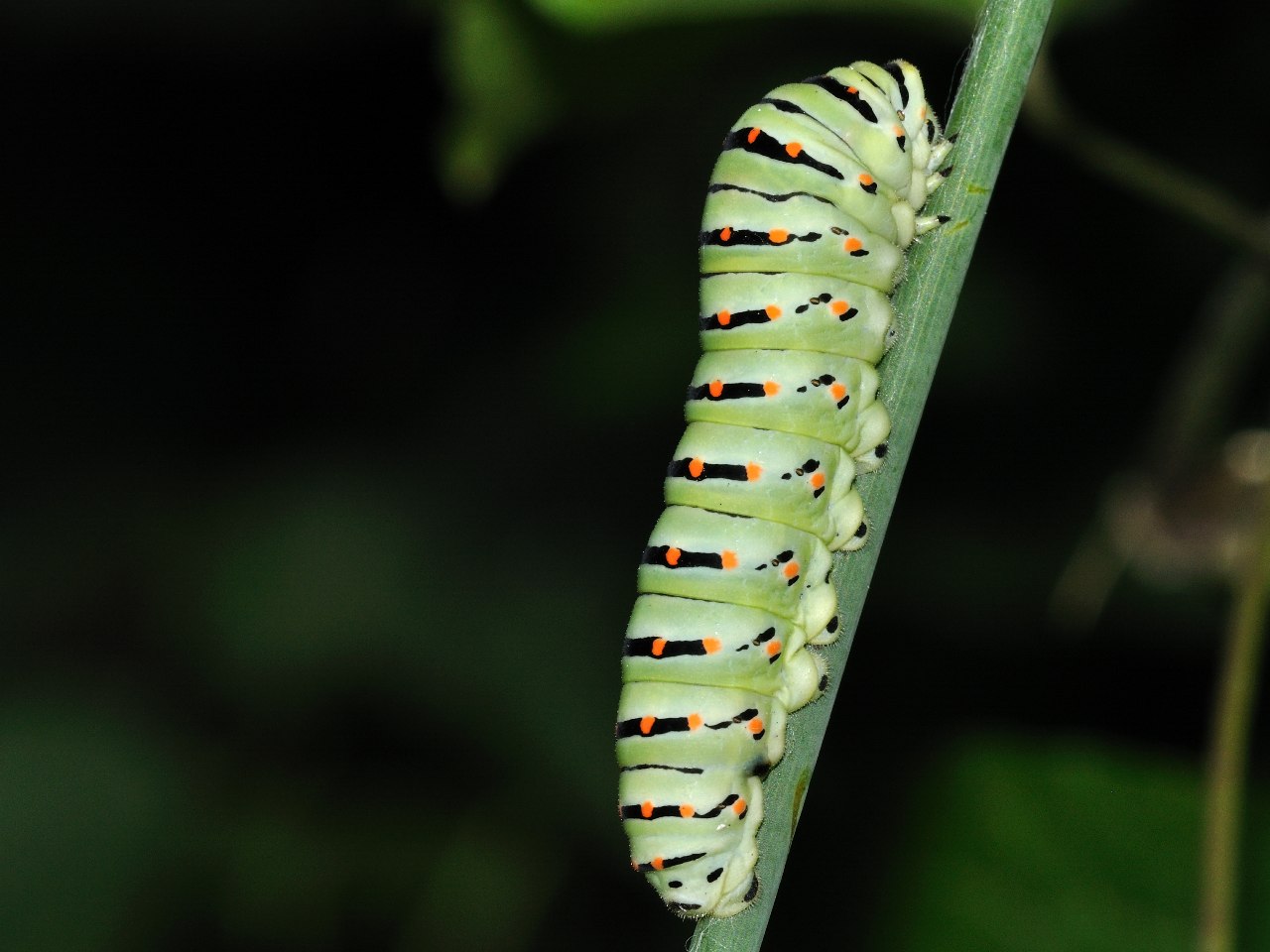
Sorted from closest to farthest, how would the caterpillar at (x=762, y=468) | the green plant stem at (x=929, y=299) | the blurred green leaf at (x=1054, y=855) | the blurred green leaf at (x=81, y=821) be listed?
1. the green plant stem at (x=929, y=299)
2. the caterpillar at (x=762, y=468)
3. the blurred green leaf at (x=1054, y=855)
4. the blurred green leaf at (x=81, y=821)

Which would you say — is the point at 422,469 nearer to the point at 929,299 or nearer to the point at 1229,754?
the point at 1229,754

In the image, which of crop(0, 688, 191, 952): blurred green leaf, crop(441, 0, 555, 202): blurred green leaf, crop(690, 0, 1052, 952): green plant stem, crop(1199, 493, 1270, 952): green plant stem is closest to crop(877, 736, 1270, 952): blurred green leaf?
crop(1199, 493, 1270, 952): green plant stem

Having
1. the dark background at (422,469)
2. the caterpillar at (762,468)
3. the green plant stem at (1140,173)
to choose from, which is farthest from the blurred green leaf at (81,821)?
the green plant stem at (1140,173)

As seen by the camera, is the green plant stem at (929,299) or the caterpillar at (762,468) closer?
the green plant stem at (929,299)

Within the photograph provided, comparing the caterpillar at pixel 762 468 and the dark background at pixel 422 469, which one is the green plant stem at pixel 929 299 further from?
the dark background at pixel 422 469

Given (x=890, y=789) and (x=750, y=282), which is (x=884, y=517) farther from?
(x=890, y=789)

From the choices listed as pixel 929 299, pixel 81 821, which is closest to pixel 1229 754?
pixel 929 299

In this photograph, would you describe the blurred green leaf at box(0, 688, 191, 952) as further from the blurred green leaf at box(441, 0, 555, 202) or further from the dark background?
the blurred green leaf at box(441, 0, 555, 202)
